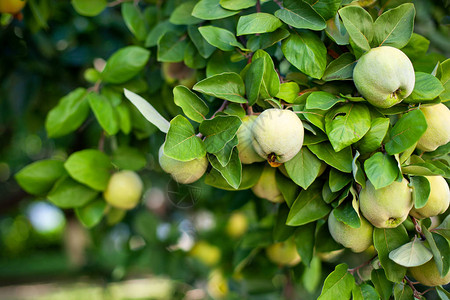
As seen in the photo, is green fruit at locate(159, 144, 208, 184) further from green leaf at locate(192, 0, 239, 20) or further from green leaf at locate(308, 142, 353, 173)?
green leaf at locate(192, 0, 239, 20)

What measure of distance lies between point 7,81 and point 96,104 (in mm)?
921

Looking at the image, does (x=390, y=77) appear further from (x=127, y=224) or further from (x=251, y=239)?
(x=127, y=224)

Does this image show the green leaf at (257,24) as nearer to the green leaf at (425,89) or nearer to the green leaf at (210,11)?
the green leaf at (210,11)

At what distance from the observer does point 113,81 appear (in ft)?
3.59

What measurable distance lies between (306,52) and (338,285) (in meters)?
0.43

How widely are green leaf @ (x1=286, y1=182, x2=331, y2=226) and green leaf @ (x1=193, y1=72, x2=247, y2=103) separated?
0.22 m

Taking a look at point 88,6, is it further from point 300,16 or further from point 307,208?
point 307,208

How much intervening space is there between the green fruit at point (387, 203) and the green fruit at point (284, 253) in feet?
1.45

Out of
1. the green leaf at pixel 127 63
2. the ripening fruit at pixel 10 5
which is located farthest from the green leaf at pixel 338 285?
the ripening fruit at pixel 10 5

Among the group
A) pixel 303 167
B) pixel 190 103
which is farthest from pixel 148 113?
pixel 303 167

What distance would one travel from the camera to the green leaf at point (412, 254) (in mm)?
686

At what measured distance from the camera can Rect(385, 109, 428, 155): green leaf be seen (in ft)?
2.14

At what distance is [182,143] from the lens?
0.70 m

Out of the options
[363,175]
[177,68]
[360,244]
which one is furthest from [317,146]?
[177,68]
